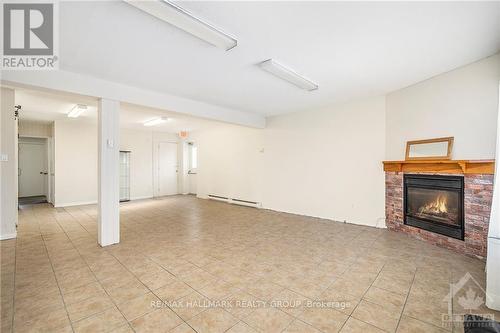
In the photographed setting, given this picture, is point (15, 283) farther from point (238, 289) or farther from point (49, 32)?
point (49, 32)

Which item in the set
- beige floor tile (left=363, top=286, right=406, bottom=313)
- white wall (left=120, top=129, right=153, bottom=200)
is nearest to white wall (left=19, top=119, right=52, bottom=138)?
white wall (left=120, top=129, right=153, bottom=200)

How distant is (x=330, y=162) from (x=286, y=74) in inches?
106

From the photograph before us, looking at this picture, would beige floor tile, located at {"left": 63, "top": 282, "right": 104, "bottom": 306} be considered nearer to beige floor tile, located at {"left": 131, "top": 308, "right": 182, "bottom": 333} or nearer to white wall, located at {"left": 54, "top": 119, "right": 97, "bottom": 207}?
beige floor tile, located at {"left": 131, "top": 308, "right": 182, "bottom": 333}

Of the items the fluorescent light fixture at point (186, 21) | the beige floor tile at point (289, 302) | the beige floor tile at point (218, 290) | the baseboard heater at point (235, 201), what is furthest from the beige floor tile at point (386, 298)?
the baseboard heater at point (235, 201)

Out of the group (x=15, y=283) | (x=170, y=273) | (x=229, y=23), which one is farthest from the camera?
(x=170, y=273)

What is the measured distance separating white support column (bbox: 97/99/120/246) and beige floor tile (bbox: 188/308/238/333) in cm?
252

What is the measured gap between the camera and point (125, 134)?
8.37 metres

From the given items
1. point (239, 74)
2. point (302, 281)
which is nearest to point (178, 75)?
point (239, 74)

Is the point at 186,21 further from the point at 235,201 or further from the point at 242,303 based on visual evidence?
the point at 235,201

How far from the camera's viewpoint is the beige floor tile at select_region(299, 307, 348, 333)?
179cm

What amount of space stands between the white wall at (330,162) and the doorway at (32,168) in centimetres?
902

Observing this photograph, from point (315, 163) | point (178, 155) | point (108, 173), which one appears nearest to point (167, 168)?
point (178, 155)

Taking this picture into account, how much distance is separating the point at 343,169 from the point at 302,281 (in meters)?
3.15

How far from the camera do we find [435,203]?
11.9ft
